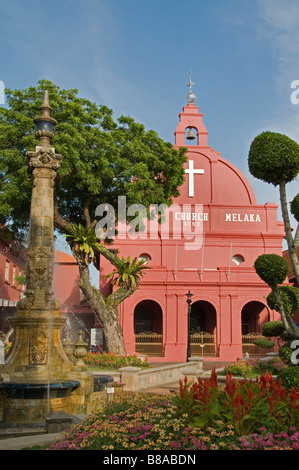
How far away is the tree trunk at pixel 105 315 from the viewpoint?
67.0 feet

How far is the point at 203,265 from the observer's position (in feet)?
102

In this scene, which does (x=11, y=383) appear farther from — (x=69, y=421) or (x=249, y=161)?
(x=249, y=161)

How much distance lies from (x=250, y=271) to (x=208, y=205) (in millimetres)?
5657

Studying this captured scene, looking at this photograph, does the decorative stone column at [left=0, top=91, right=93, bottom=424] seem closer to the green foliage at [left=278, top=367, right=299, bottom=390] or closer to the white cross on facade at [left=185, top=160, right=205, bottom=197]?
the green foliage at [left=278, top=367, right=299, bottom=390]

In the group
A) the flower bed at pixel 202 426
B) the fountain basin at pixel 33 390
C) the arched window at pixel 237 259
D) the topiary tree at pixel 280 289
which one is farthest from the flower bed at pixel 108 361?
the arched window at pixel 237 259

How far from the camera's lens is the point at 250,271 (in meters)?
28.9

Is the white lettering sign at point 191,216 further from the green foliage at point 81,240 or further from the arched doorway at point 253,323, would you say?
the green foliage at point 81,240

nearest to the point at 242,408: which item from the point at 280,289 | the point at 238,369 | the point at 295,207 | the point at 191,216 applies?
the point at 280,289

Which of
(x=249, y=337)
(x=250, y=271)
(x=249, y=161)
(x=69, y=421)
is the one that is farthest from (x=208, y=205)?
(x=69, y=421)

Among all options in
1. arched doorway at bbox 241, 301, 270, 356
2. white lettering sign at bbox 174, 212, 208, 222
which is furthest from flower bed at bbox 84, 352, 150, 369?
white lettering sign at bbox 174, 212, 208, 222

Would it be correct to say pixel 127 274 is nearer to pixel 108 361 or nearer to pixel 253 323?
pixel 108 361

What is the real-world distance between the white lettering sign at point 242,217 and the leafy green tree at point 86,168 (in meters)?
10.3

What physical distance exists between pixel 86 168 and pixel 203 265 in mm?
14264
